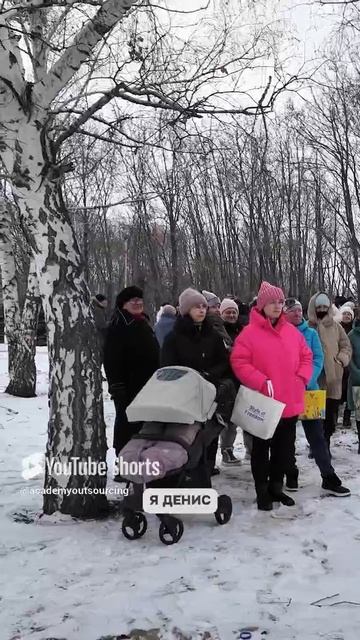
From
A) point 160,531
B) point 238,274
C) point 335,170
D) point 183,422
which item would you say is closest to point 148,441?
point 183,422

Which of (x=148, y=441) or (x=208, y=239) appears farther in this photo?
(x=208, y=239)

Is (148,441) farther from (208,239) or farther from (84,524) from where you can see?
(208,239)

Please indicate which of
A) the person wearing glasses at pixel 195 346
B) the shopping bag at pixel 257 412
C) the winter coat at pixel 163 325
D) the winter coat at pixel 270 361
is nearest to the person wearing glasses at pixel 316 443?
the winter coat at pixel 270 361

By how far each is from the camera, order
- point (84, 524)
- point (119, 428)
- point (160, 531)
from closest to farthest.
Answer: point (160, 531) < point (84, 524) < point (119, 428)

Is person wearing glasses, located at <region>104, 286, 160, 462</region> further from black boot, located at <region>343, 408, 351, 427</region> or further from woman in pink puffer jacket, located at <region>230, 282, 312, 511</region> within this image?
black boot, located at <region>343, 408, 351, 427</region>

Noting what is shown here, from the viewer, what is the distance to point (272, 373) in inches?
186

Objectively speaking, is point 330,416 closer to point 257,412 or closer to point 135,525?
point 257,412

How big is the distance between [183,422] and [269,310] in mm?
1305

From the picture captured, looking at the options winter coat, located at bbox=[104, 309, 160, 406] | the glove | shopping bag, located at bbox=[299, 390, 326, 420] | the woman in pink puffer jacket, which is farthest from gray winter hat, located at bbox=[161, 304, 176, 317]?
the woman in pink puffer jacket

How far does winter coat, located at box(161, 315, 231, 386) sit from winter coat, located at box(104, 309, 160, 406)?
59 cm

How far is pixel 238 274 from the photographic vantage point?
2370cm

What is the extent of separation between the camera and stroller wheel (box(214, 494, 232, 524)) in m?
4.36

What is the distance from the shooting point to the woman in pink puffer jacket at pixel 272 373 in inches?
185

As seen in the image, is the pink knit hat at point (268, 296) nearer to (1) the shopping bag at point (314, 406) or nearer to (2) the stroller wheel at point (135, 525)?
(1) the shopping bag at point (314, 406)
